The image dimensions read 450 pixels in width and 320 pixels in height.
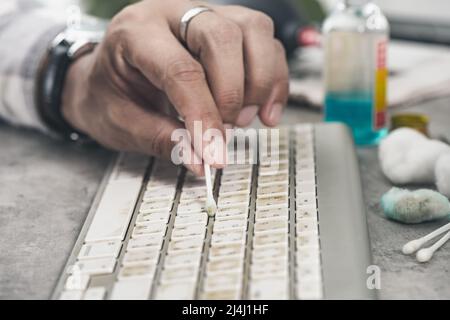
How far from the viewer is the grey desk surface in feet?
1.76

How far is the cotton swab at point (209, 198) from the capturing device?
597 mm

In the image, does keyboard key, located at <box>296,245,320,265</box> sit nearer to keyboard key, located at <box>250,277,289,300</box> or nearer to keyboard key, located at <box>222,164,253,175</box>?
keyboard key, located at <box>250,277,289,300</box>

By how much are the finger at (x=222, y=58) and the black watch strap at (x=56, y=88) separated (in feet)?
0.69

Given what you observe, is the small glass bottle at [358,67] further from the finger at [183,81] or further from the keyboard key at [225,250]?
the keyboard key at [225,250]

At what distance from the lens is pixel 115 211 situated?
627mm

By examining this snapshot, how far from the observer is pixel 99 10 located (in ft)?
3.67

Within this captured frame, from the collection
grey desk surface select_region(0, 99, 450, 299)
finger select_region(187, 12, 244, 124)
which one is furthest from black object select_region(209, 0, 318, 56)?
finger select_region(187, 12, 244, 124)

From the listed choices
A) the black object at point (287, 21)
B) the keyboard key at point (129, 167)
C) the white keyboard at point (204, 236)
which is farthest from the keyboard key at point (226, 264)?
the black object at point (287, 21)

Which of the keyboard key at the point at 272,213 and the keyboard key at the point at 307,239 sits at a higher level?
the keyboard key at the point at 307,239

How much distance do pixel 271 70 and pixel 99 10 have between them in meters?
0.49

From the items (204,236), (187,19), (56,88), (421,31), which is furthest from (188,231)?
(421,31)

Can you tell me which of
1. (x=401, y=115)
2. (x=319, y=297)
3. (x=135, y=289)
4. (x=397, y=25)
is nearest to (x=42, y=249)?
(x=135, y=289)

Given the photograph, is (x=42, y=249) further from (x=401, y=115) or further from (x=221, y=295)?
(x=401, y=115)

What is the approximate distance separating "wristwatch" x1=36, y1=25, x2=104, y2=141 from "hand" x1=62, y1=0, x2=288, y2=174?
36 mm
